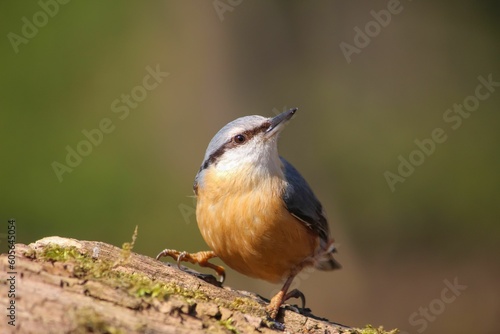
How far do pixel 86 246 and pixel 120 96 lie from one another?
5.68 metres

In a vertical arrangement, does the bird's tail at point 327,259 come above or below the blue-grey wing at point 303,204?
below

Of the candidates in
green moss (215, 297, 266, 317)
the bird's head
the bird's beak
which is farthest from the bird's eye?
green moss (215, 297, 266, 317)

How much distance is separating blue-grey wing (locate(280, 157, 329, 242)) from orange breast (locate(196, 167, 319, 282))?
0.08 m

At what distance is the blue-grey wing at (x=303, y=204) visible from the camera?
5.05 m

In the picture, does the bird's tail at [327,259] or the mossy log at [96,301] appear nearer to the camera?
the mossy log at [96,301]

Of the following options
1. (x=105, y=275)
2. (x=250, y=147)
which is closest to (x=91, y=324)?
(x=105, y=275)

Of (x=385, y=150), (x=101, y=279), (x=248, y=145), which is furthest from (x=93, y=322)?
(x=385, y=150)

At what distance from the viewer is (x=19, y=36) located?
349 inches

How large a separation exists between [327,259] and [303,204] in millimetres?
1160

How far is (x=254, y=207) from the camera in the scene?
4.83 metres

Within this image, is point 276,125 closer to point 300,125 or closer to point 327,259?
point 327,259

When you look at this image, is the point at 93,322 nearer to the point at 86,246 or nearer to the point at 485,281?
the point at 86,246

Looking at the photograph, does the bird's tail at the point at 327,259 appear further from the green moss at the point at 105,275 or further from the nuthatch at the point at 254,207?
the green moss at the point at 105,275

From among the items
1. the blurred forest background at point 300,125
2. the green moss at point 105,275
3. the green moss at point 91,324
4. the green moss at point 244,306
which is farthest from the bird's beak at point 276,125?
the blurred forest background at point 300,125
